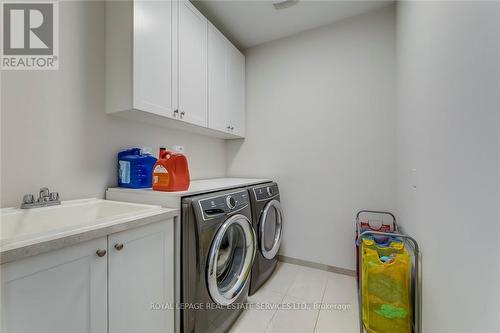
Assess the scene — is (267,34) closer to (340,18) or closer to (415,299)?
(340,18)

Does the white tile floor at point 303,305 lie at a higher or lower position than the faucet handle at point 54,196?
lower

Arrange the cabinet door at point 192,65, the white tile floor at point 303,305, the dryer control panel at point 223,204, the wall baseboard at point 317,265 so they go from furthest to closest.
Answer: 1. the wall baseboard at point 317,265
2. the cabinet door at point 192,65
3. the white tile floor at point 303,305
4. the dryer control panel at point 223,204

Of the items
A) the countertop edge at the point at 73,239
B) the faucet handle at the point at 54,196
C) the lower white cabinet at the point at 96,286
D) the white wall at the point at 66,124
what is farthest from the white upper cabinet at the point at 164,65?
the lower white cabinet at the point at 96,286

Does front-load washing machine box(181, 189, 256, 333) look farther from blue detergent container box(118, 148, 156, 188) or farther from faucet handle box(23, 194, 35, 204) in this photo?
faucet handle box(23, 194, 35, 204)

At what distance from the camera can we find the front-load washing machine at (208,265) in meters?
1.15

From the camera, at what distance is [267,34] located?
2.39 meters

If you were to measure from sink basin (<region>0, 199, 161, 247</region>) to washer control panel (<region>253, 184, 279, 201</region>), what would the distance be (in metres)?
0.92

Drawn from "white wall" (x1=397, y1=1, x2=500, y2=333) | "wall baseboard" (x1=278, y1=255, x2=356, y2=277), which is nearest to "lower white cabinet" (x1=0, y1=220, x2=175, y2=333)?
"white wall" (x1=397, y1=1, x2=500, y2=333)

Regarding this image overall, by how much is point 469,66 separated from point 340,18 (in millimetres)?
1921

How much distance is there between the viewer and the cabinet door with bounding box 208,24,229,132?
2.02m

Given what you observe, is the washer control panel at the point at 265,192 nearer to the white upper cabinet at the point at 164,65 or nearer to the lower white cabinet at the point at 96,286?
the white upper cabinet at the point at 164,65

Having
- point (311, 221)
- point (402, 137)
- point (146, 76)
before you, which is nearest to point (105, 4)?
point (146, 76)

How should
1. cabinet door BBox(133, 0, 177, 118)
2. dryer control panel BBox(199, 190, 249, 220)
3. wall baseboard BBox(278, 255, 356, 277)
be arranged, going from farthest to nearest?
wall baseboard BBox(278, 255, 356, 277)
cabinet door BBox(133, 0, 177, 118)
dryer control panel BBox(199, 190, 249, 220)
